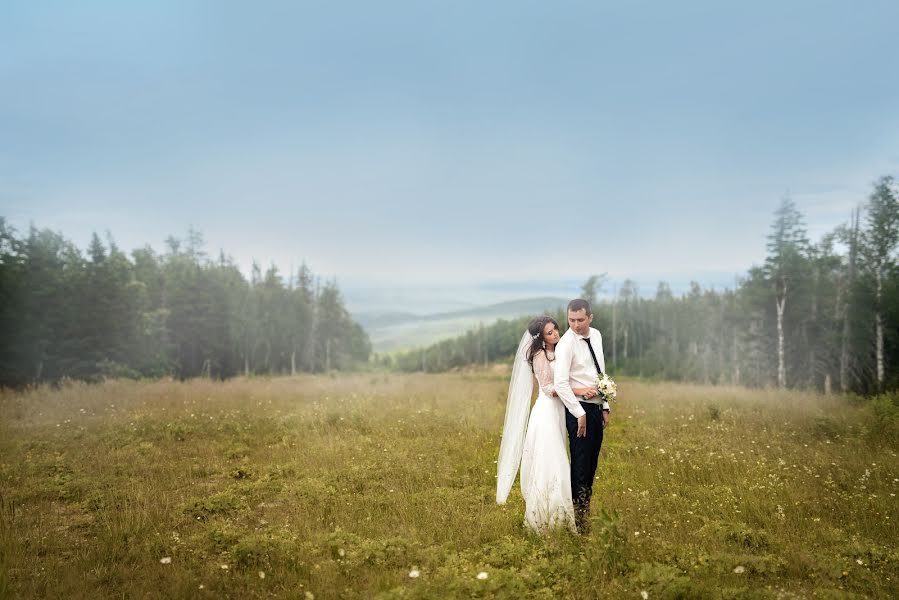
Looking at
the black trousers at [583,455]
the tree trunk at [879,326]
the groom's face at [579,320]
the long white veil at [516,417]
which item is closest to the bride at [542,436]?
the long white veil at [516,417]

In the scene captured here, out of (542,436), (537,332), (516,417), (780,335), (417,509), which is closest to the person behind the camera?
(542,436)

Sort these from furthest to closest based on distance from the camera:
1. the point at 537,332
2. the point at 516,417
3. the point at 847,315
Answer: the point at 847,315, the point at 516,417, the point at 537,332

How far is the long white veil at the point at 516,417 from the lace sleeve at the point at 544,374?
25 centimetres

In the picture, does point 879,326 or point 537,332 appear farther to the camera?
point 879,326

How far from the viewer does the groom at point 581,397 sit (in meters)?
5.99

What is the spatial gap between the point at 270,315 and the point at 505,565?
64.5 metres

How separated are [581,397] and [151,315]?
53566mm

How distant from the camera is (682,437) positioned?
439 inches

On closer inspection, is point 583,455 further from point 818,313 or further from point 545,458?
point 818,313

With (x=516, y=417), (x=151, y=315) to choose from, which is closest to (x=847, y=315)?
(x=516, y=417)

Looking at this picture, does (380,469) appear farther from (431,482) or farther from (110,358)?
(110,358)

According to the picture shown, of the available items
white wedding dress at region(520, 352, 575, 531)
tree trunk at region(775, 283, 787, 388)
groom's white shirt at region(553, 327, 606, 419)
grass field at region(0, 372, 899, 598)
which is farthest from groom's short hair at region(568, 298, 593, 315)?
tree trunk at region(775, 283, 787, 388)

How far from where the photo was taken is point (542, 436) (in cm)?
629

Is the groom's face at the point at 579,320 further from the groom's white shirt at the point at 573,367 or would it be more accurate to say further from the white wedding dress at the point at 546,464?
the white wedding dress at the point at 546,464
